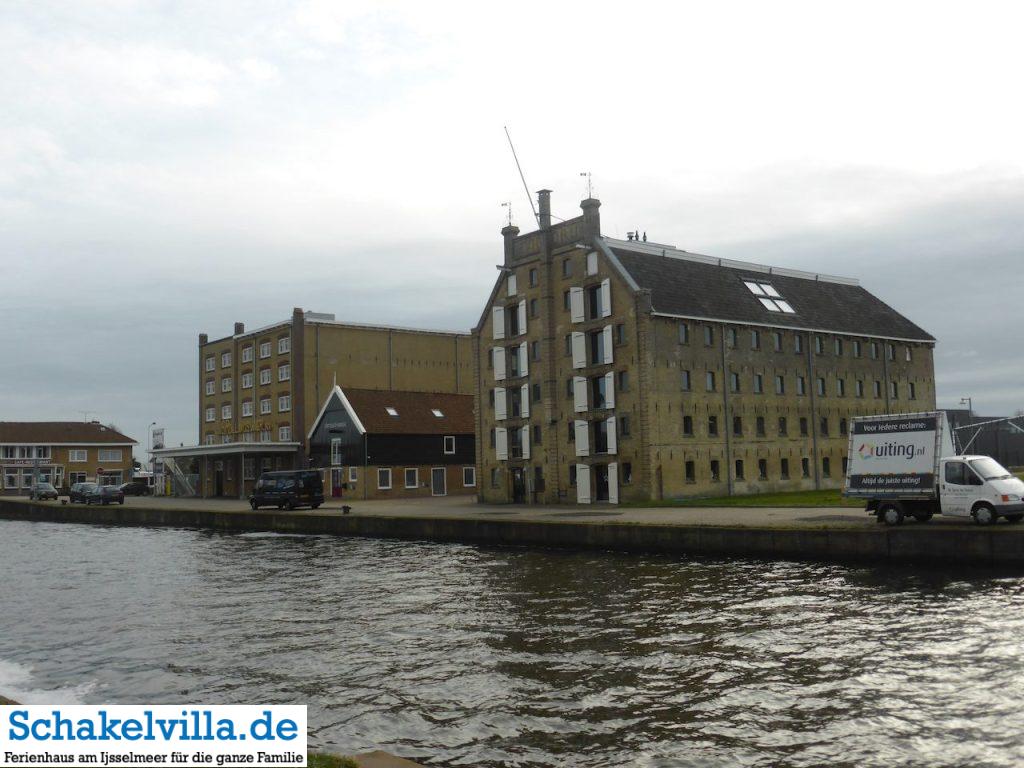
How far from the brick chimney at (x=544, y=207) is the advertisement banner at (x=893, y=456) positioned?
99.8ft

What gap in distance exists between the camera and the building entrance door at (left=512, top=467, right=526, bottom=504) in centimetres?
5981

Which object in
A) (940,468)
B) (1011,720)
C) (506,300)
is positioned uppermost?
(506,300)

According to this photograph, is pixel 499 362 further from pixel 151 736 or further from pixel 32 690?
pixel 151 736

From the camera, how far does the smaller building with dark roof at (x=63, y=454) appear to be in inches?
5027

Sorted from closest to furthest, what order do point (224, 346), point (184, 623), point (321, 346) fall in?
point (184, 623), point (321, 346), point (224, 346)

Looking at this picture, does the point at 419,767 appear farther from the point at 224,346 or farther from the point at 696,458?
the point at 224,346

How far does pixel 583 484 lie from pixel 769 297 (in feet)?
62.3

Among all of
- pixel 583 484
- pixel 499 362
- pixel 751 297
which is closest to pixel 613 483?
pixel 583 484

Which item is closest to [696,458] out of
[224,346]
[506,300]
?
[506,300]

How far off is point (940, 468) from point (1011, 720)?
18942 mm

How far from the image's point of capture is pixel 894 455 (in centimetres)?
3231

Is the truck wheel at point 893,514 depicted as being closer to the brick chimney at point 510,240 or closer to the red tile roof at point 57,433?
the brick chimney at point 510,240

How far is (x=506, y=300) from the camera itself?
205 feet

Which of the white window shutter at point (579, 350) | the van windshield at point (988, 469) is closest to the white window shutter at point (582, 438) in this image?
the white window shutter at point (579, 350)
